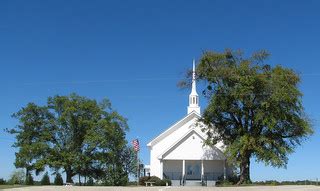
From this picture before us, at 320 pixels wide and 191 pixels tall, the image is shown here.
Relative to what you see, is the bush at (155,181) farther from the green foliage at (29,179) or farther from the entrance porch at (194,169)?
the green foliage at (29,179)

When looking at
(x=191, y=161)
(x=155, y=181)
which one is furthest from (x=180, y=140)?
(x=155, y=181)

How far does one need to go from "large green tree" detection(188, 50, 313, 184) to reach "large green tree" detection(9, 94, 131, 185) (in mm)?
11885

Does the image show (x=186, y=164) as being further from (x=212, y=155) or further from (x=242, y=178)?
(x=242, y=178)

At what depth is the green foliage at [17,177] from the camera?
5447cm

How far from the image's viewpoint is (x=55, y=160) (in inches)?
2253

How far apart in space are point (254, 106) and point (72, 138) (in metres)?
19.8

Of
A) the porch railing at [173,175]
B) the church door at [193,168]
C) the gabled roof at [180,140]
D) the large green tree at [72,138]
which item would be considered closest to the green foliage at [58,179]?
the large green tree at [72,138]

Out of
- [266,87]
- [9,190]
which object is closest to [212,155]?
[266,87]

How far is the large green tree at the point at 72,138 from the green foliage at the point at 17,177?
3.11 ft

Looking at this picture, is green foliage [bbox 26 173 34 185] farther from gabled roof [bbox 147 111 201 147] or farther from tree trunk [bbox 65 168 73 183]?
gabled roof [bbox 147 111 201 147]

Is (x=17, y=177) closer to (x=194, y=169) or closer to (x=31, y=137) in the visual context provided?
(x=31, y=137)

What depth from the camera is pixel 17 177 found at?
56688 millimetres

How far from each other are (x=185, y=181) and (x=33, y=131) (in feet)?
55.4

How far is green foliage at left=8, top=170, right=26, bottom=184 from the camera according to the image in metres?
54.5
